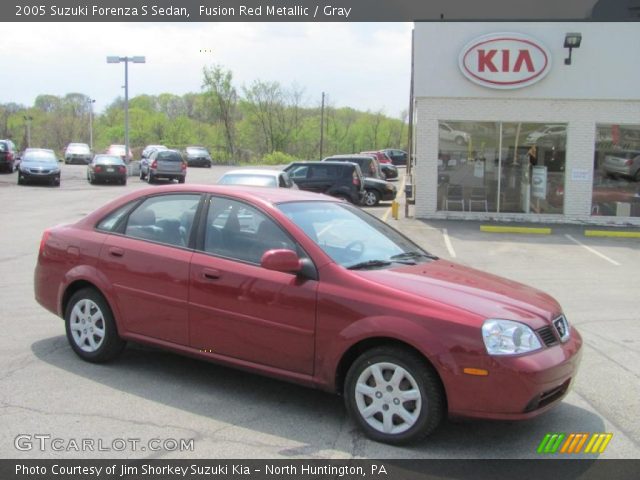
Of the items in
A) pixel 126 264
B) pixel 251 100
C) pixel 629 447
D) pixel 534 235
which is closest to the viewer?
pixel 629 447

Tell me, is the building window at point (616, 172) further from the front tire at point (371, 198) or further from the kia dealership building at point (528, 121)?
the front tire at point (371, 198)

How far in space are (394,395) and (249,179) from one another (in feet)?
33.3

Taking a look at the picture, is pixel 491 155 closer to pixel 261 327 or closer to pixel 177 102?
pixel 261 327

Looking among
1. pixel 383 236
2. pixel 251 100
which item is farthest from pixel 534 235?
pixel 251 100

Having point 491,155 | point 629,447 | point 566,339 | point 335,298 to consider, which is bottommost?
point 629,447

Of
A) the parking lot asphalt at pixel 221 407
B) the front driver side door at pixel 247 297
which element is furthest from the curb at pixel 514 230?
the front driver side door at pixel 247 297

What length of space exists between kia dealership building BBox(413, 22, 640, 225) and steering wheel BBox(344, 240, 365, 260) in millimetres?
13945

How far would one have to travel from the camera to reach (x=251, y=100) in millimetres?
75188

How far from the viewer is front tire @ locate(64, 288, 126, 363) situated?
214 inches

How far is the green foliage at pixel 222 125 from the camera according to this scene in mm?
71938

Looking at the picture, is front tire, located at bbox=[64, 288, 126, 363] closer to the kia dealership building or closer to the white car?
the white car

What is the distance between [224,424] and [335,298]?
1122 mm

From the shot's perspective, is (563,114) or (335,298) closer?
(335,298)

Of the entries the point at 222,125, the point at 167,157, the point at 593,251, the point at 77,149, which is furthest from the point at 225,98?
the point at 593,251
